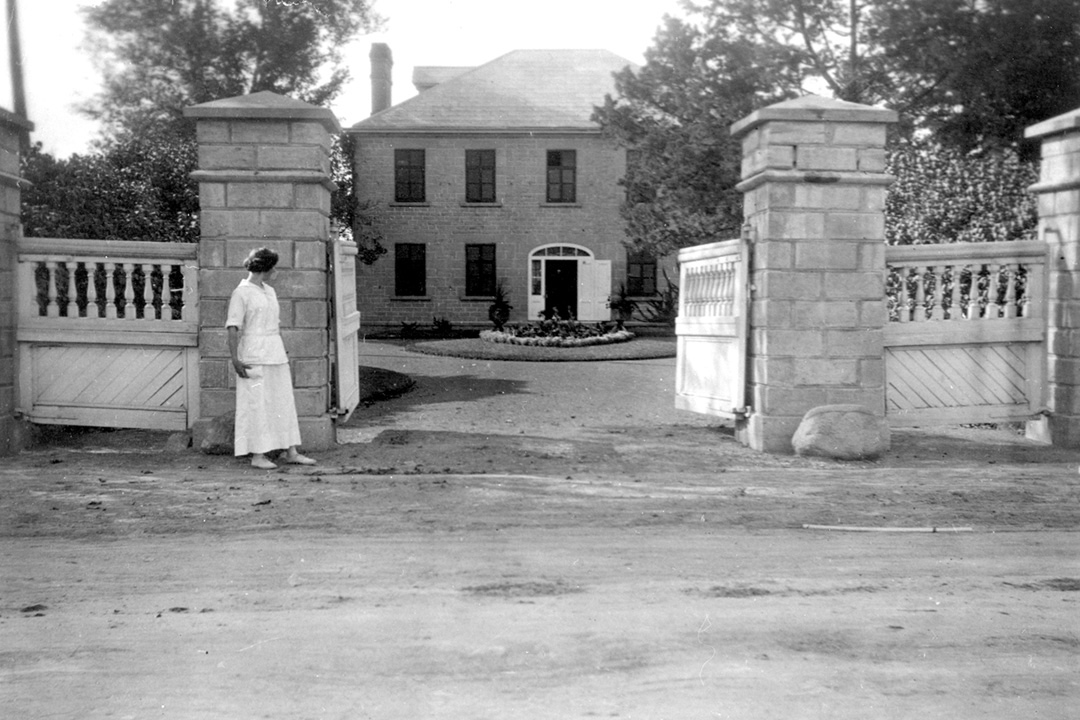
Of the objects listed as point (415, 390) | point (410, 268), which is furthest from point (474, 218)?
point (415, 390)

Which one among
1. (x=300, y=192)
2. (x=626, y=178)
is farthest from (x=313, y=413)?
(x=626, y=178)

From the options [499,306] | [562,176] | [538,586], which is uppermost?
[562,176]

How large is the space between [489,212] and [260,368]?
2616 cm

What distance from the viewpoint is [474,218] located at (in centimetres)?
3344

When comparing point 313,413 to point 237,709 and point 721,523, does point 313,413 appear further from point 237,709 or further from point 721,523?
point 237,709

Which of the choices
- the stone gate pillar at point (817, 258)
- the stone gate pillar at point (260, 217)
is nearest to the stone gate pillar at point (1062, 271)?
the stone gate pillar at point (817, 258)

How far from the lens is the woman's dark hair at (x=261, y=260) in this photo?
764 centimetres

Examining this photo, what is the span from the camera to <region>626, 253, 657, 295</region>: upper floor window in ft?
110

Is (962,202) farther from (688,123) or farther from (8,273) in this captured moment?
(688,123)

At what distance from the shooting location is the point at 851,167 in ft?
27.8

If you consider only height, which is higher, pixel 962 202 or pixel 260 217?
pixel 962 202

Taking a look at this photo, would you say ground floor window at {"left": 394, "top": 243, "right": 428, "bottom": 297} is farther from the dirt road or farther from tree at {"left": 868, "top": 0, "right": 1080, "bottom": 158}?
the dirt road

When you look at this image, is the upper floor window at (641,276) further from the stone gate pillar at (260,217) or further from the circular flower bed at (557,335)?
the stone gate pillar at (260,217)

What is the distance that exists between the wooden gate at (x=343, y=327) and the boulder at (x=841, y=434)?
397 cm
